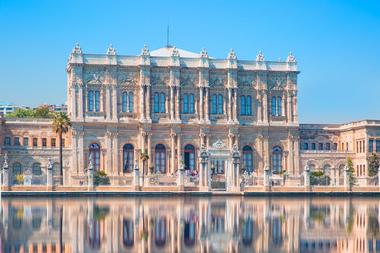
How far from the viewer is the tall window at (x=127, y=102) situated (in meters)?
83.1

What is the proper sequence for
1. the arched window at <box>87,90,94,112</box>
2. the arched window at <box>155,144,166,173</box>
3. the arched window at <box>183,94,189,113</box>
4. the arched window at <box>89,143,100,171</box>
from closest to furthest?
the arched window at <box>89,143,100,171</box>
the arched window at <box>87,90,94,112</box>
the arched window at <box>155,144,166,173</box>
the arched window at <box>183,94,189,113</box>

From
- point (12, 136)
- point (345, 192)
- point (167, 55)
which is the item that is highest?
point (167, 55)

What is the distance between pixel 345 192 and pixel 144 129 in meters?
24.8

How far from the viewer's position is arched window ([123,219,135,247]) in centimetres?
2885

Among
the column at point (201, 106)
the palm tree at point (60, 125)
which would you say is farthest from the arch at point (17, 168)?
the column at point (201, 106)

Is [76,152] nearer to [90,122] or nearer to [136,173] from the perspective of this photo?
[90,122]

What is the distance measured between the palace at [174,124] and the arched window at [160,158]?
106 mm

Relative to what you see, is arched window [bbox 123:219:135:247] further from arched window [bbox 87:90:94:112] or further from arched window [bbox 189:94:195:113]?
arched window [bbox 189:94:195:113]

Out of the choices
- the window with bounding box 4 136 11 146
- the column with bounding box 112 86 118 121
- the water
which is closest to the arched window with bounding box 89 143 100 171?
the column with bounding box 112 86 118 121

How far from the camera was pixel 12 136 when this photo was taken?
81.8m

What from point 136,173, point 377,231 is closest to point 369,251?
point 377,231

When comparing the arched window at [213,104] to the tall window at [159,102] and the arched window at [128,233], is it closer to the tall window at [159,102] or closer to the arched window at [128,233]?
the tall window at [159,102]

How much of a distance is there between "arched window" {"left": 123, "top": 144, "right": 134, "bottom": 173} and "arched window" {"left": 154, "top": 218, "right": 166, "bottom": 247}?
44403 millimetres

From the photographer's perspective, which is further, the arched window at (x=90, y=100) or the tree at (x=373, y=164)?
the tree at (x=373, y=164)
